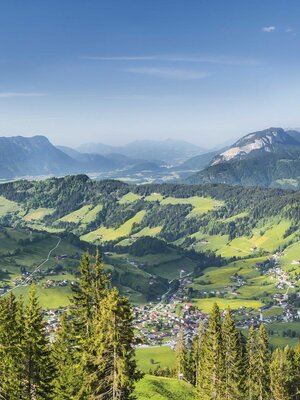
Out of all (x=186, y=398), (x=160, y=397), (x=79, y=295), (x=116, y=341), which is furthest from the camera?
(x=186, y=398)

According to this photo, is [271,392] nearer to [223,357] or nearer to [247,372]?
[247,372]

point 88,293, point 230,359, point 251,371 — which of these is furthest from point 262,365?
point 88,293

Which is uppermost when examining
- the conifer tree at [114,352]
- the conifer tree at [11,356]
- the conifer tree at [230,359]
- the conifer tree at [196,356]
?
the conifer tree at [114,352]

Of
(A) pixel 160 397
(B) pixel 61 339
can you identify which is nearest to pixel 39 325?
(B) pixel 61 339

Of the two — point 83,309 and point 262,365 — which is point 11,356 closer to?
point 83,309

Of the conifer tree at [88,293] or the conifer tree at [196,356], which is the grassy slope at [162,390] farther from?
the conifer tree at [88,293]

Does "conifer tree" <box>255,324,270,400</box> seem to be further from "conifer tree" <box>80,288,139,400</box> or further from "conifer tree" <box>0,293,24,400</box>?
"conifer tree" <box>80,288,139,400</box>

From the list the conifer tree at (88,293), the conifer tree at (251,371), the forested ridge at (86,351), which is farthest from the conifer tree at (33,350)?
the conifer tree at (251,371)

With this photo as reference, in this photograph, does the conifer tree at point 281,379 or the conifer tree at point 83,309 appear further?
the conifer tree at point 281,379
